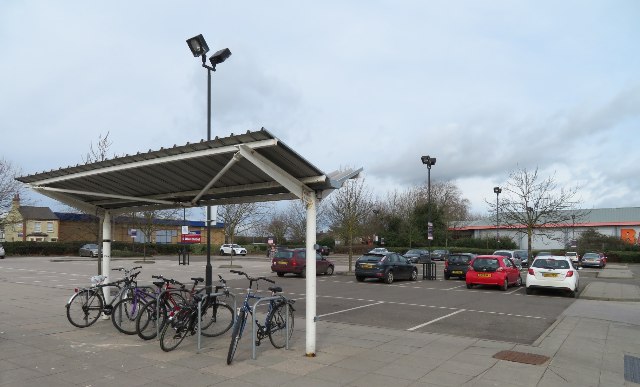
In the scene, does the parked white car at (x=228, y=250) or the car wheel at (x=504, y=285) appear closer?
the car wheel at (x=504, y=285)

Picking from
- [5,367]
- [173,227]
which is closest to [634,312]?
[5,367]

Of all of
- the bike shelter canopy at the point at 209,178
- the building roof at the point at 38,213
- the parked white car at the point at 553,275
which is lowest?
the parked white car at the point at 553,275

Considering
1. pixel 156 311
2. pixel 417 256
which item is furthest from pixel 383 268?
pixel 417 256

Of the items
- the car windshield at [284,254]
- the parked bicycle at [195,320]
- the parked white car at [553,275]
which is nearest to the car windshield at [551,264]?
the parked white car at [553,275]

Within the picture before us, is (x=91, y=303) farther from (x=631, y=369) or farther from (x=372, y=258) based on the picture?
(x=372, y=258)

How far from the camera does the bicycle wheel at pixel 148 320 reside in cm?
788

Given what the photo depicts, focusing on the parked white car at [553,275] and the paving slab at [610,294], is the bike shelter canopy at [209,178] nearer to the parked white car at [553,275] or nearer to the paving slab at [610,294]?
the parked white car at [553,275]

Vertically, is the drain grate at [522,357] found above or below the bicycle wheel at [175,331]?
below

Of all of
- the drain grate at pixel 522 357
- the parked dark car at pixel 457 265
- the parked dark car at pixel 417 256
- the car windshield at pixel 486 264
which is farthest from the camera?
the parked dark car at pixel 417 256

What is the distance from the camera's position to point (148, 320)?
803 cm

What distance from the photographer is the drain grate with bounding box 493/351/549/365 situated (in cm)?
705

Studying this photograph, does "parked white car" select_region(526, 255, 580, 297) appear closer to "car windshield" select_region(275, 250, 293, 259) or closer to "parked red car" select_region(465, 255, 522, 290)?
"parked red car" select_region(465, 255, 522, 290)

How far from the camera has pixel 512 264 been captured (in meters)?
20.0

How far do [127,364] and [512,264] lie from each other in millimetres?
17119
